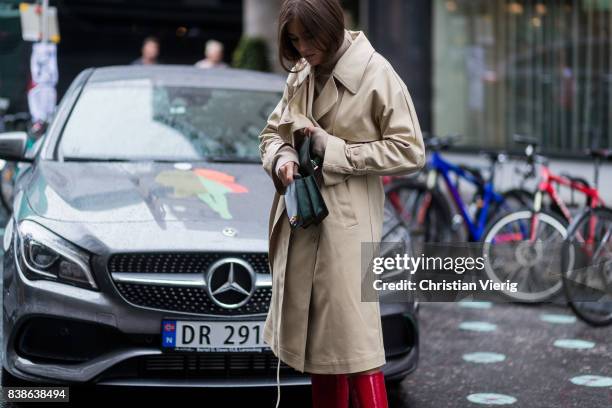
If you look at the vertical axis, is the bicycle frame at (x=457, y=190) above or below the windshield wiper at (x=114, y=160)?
below

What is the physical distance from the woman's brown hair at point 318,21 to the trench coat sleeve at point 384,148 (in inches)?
7.3

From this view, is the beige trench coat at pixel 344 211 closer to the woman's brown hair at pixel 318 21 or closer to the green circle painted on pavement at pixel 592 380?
the woman's brown hair at pixel 318 21

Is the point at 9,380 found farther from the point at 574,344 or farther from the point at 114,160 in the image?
the point at 574,344

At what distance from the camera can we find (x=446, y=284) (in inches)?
Result: 197

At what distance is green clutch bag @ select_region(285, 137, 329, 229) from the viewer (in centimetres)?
330

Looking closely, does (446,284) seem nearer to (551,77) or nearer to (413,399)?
(413,399)

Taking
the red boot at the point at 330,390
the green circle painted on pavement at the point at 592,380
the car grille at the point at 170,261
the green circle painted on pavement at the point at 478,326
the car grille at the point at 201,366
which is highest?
the car grille at the point at 170,261

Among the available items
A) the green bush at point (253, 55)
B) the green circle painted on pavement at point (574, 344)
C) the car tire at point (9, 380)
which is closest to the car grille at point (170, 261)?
the car tire at point (9, 380)

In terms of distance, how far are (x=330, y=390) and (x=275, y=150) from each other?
Answer: 0.80 meters

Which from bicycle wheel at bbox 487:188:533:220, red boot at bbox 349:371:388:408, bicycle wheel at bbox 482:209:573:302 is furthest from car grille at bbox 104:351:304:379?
bicycle wheel at bbox 487:188:533:220

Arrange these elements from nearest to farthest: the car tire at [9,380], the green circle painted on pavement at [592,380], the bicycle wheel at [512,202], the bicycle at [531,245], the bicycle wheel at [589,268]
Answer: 1. the car tire at [9,380]
2. the green circle painted on pavement at [592,380]
3. the bicycle wheel at [589,268]
4. the bicycle at [531,245]
5. the bicycle wheel at [512,202]

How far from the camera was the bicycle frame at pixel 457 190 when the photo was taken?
7926 mm

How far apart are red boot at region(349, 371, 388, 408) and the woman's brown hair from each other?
39.3 inches

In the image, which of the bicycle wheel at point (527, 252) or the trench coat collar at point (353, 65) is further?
the bicycle wheel at point (527, 252)
